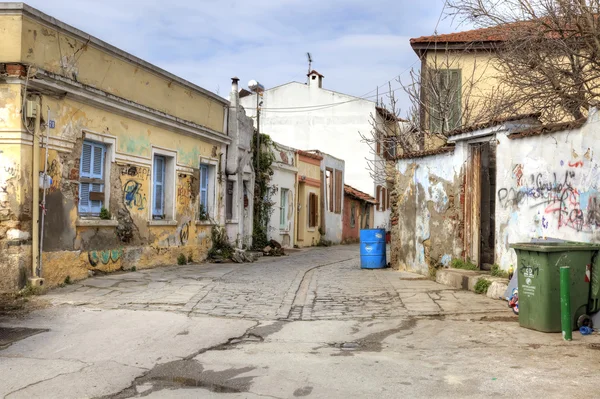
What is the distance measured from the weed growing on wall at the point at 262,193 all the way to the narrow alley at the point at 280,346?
970 cm

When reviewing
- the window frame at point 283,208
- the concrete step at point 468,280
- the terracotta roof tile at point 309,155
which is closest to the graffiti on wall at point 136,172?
the concrete step at point 468,280

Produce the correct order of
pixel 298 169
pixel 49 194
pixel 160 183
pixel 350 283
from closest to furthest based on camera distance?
pixel 49 194
pixel 350 283
pixel 160 183
pixel 298 169

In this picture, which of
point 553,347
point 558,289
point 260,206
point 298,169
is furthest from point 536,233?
point 298,169

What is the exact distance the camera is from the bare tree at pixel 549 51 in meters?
9.16

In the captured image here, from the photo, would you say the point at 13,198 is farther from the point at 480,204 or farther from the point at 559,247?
the point at 480,204

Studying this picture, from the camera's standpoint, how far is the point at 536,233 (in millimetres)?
9797

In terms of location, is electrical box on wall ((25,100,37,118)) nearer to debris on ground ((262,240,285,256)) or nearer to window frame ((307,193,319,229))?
debris on ground ((262,240,285,256))

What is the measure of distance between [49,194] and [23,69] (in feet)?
6.96

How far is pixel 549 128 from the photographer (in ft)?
31.1

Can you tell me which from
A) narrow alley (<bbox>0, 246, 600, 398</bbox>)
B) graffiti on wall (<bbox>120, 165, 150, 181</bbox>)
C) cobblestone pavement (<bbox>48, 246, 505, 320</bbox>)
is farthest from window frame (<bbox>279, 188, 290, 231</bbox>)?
narrow alley (<bbox>0, 246, 600, 398</bbox>)

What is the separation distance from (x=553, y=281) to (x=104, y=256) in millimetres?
8509

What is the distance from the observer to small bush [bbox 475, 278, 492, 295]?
33.5ft

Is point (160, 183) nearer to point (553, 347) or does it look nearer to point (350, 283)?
point (350, 283)

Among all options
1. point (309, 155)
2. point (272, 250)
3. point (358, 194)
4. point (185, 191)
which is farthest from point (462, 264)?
point (358, 194)
